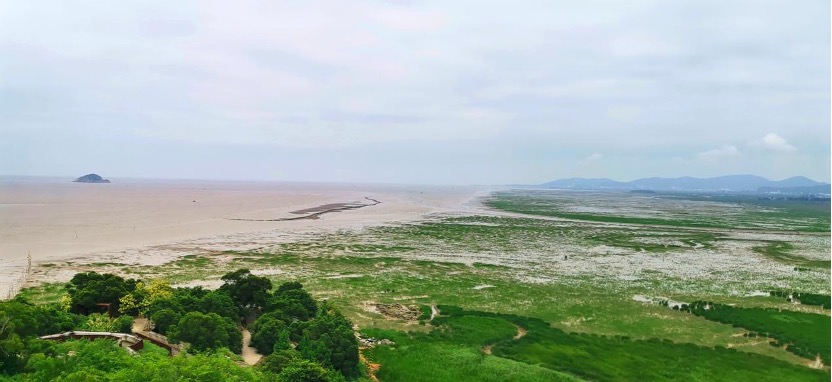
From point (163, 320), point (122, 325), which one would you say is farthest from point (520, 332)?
point (122, 325)

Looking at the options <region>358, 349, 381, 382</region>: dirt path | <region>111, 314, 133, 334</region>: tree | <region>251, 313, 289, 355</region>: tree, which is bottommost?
<region>358, 349, 381, 382</region>: dirt path

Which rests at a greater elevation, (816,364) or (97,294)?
(97,294)

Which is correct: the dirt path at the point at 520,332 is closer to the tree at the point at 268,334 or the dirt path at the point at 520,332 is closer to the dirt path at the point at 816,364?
the tree at the point at 268,334

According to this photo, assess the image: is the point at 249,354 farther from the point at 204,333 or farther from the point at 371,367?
the point at 371,367

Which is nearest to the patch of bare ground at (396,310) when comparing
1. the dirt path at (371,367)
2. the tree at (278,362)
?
the dirt path at (371,367)

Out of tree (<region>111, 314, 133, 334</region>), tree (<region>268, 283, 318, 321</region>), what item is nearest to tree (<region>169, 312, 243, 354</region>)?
tree (<region>111, 314, 133, 334</region>)

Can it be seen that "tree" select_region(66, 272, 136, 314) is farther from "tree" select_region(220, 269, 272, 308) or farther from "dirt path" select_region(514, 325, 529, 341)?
"dirt path" select_region(514, 325, 529, 341)
